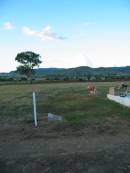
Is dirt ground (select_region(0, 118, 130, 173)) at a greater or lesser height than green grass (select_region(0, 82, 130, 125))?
greater

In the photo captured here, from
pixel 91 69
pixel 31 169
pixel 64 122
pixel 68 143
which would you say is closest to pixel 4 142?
pixel 68 143

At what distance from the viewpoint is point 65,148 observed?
595 centimetres

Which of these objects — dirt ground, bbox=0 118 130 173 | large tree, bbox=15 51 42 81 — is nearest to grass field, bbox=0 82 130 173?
dirt ground, bbox=0 118 130 173

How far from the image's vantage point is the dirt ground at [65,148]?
15.8 ft

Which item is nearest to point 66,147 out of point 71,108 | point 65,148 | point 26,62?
point 65,148

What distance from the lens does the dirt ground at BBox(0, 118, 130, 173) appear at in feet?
15.8

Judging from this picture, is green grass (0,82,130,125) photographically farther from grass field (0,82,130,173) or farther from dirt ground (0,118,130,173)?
dirt ground (0,118,130,173)

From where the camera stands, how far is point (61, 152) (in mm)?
5641

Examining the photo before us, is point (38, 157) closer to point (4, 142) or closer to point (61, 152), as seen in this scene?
point (61, 152)

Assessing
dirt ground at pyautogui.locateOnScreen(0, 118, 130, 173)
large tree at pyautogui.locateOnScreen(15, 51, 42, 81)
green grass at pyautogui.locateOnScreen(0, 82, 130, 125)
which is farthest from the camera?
large tree at pyautogui.locateOnScreen(15, 51, 42, 81)

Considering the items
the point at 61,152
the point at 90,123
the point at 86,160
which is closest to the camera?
the point at 86,160

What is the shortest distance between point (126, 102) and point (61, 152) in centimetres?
897

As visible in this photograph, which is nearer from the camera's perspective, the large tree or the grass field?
the grass field

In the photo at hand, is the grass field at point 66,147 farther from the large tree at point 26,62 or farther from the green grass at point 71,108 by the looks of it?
the large tree at point 26,62
